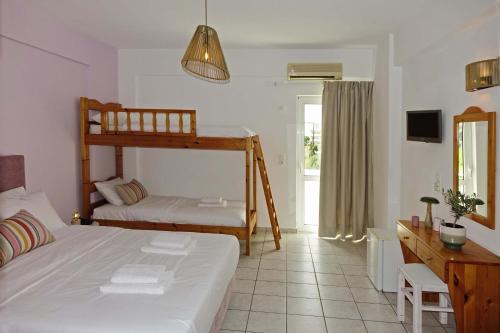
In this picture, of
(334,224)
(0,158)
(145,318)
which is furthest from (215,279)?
(334,224)

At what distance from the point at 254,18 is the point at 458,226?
8.62 feet

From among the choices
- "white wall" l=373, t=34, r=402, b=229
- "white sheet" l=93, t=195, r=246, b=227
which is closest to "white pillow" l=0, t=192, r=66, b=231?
"white sheet" l=93, t=195, r=246, b=227

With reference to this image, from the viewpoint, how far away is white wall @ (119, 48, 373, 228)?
513 cm

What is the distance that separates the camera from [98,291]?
209cm

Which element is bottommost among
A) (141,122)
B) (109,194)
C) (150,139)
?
(109,194)

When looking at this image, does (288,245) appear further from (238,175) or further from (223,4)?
(223,4)

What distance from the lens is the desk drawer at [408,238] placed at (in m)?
2.87

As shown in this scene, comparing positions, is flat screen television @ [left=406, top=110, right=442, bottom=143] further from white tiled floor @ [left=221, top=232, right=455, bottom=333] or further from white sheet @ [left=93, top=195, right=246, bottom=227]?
white sheet @ [left=93, top=195, right=246, bottom=227]

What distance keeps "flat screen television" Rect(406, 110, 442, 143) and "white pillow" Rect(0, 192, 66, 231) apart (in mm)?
3344

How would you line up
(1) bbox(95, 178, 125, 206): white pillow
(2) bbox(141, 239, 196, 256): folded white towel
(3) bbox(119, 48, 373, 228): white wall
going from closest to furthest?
(2) bbox(141, 239, 196, 256): folded white towel < (1) bbox(95, 178, 125, 206): white pillow < (3) bbox(119, 48, 373, 228): white wall

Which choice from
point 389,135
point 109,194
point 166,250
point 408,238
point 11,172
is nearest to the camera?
point 166,250

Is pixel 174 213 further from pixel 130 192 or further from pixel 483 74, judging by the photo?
pixel 483 74

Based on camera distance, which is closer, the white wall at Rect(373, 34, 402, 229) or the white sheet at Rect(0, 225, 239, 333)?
the white sheet at Rect(0, 225, 239, 333)

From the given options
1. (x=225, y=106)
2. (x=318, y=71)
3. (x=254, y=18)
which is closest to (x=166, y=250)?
(x=254, y=18)
